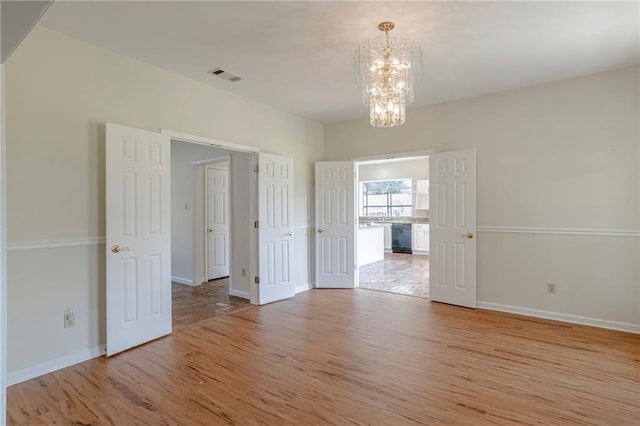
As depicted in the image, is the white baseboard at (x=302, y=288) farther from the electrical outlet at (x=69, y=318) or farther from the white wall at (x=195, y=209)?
the electrical outlet at (x=69, y=318)

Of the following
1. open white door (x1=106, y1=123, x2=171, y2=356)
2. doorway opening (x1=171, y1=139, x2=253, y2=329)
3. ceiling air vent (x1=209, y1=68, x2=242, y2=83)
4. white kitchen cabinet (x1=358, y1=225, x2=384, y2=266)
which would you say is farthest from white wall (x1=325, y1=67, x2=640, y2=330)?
open white door (x1=106, y1=123, x2=171, y2=356)

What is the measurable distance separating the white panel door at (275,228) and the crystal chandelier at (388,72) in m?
2.15

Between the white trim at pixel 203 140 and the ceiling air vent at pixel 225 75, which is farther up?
the ceiling air vent at pixel 225 75

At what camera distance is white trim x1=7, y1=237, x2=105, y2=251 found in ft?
8.15

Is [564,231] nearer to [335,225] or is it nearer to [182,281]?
[335,225]

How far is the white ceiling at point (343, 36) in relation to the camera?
239 centimetres

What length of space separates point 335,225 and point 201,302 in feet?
A: 7.65

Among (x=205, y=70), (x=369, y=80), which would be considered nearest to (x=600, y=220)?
(x=369, y=80)

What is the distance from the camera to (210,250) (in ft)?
19.3

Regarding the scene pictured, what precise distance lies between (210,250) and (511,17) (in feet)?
17.3

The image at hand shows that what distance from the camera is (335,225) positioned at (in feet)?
17.8

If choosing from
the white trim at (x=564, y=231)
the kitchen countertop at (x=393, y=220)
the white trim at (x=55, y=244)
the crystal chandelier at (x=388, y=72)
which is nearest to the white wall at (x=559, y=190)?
the white trim at (x=564, y=231)

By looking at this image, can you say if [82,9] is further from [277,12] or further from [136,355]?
[136,355]

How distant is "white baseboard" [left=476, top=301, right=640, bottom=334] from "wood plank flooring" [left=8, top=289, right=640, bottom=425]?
0.14 metres
